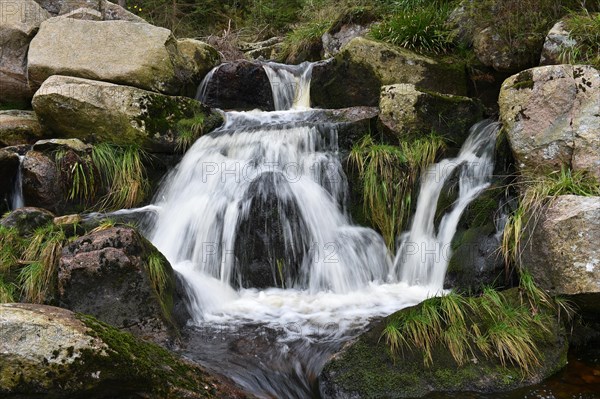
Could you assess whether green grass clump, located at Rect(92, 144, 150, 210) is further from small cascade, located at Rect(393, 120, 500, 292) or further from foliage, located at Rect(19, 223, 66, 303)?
small cascade, located at Rect(393, 120, 500, 292)

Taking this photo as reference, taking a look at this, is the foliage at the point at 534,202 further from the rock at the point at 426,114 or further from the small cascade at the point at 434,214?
the rock at the point at 426,114

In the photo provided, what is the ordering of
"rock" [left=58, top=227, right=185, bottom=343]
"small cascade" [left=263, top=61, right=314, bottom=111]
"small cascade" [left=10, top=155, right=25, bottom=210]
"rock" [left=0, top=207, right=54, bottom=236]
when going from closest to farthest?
"rock" [left=58, top=227, right=185, bottom=343], "rock" [left=0, top=207, right=54, bottom=236], "small cascade" [left=10, top=155, right=25, bottom=210], "small cascade" [left=263, top=61, right=314, bottom=111]

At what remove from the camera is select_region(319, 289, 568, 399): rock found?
363 centimetres

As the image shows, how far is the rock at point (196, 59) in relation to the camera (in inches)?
350

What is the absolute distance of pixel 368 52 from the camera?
815 cm

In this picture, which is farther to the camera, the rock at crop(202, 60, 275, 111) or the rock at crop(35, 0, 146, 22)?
the rock at crop(35, 0, 146, 22)

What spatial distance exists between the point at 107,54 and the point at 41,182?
2.50m

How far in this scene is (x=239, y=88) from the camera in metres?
9.03

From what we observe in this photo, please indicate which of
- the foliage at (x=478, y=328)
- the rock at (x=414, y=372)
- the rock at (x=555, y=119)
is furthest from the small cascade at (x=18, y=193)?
the rock at (x=555, y=119)

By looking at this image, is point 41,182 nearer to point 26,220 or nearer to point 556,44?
point 26,220

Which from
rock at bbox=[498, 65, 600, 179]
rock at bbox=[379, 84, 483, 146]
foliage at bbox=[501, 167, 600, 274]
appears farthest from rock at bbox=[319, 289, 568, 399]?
rock at bbox=[379, 84, 483, 146]

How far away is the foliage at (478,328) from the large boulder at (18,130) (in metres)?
6.15

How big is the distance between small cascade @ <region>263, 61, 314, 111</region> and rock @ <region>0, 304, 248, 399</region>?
6494mm

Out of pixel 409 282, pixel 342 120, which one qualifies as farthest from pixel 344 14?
pixel 409 282
